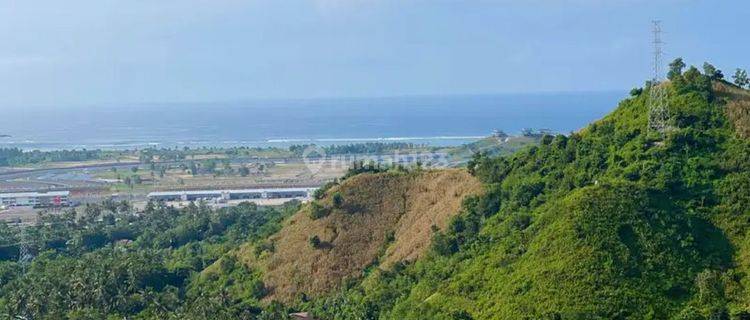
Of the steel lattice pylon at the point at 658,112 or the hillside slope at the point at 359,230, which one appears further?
the hillside slope at the point at 359,230

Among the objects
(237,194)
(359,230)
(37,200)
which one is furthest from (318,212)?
(37,200)

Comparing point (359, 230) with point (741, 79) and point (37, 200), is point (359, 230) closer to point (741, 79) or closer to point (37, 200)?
point (741, 79)

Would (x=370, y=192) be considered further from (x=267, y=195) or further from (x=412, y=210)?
(x=267, y=195)

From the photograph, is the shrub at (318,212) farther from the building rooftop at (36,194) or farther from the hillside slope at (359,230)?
the building rooftop at (36,194)

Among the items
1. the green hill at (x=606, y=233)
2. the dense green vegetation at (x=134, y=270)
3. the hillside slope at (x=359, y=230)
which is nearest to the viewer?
the green hill at (x=606, y=233)

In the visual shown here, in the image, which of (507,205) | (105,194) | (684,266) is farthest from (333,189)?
(105,194)

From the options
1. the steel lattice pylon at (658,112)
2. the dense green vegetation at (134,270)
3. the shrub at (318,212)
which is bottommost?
the dense green vegetation at (134,270)

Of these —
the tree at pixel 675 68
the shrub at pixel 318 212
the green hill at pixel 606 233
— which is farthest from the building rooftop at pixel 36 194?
the tree at pixel 675 68
